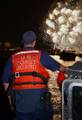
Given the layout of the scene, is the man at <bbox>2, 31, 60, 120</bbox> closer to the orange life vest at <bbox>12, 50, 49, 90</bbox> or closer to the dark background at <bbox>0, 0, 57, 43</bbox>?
the orange life vest at <bbox>12, 50, 49, 90</bbox>

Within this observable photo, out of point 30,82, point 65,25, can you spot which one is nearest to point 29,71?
point 30,82

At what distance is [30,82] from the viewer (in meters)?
6.11

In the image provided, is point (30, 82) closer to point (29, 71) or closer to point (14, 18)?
point (29, 71)

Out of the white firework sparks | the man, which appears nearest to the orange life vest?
the man

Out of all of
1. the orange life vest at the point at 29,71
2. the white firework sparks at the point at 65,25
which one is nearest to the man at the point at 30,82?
the orange life vest at the point at 29,71

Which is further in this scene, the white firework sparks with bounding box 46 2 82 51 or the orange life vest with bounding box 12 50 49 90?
the white firework sparks with bounding box 46 2 82 51

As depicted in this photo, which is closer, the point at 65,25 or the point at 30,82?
the point at 30,82

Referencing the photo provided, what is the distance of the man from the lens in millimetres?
6133

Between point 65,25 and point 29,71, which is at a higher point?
point 65,25

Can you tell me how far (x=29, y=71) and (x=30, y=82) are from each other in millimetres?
147

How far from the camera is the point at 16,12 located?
71.7 m

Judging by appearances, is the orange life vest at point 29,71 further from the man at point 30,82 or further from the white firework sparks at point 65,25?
the white firework sparks at point 65,25

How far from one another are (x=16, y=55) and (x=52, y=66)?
1.71ft

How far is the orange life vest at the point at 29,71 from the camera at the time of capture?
6129 millimetres
